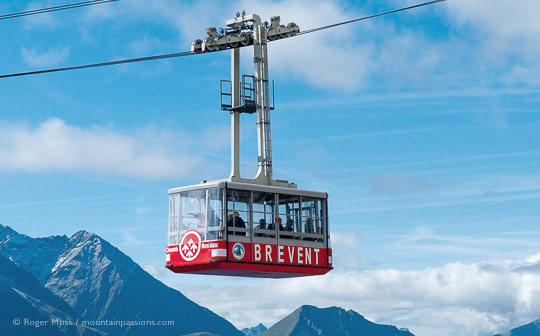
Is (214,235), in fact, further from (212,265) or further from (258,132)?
(258,132)

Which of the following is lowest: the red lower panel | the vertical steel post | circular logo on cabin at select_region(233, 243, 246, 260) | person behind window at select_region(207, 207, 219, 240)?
the red lower panel

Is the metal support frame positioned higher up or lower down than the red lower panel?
higher up

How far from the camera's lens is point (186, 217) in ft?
174

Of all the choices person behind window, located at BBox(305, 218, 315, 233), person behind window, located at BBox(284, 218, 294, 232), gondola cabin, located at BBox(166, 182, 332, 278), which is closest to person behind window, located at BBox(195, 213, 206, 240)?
gondola cabin, located at BBox(166, 182, 332, 278)

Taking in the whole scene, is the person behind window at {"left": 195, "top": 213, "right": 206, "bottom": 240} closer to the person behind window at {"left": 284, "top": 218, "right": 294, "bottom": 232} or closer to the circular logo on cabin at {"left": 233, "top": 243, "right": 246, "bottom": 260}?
the circular logo on cabin at {"left": 233, "top": 243, "right": 246, "bottom": 260}

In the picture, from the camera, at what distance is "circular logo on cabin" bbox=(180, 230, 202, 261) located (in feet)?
170

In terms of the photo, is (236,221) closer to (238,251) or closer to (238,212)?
(238,212)

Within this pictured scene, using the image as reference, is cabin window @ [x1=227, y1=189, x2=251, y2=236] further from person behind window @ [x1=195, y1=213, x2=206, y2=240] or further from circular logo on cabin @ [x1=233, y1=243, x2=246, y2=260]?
person behind window @ [x1=195, y1=213, x2=206, y2=240]

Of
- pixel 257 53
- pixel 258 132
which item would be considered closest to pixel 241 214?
pixel 258 132

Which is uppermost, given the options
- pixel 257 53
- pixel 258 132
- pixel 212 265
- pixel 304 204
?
pixel 257 53

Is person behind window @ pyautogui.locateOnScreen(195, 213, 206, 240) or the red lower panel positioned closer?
the red lower panel

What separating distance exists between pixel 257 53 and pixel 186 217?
1124 cm

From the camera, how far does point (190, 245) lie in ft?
171

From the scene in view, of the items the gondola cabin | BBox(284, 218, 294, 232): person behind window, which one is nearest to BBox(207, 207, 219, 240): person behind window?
the gondola cabin
